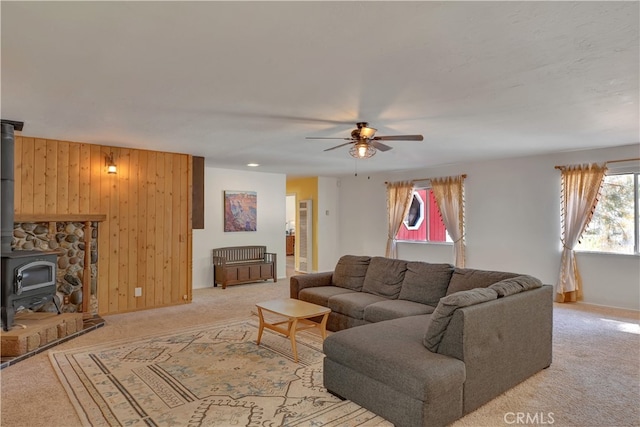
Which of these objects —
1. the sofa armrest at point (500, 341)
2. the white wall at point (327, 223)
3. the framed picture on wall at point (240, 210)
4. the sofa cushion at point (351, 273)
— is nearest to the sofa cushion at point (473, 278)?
the sofa armrest at point (500, 341)

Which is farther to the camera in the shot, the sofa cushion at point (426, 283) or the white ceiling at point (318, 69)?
the sofa cushion at point (426, 283)

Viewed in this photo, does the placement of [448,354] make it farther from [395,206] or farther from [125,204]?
[395,206]

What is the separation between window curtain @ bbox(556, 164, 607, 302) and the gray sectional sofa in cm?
315

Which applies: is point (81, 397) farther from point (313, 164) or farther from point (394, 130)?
point (313, 164)

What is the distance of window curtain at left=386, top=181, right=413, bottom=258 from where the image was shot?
27.6 ft

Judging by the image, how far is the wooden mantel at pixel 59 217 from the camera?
15.0 feet

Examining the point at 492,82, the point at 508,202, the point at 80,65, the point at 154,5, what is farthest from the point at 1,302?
the point at 508,202

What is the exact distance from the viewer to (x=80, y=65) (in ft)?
8.71

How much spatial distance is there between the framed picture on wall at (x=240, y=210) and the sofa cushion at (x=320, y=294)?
11.6 feet

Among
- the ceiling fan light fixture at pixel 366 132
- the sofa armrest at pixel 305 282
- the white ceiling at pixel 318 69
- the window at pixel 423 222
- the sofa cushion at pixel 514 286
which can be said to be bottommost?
the sofa armrest at pixel 305 282

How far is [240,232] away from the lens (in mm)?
8266

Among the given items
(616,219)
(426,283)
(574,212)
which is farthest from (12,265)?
(616,219)

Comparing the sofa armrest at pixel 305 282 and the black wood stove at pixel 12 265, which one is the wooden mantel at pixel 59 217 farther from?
the sofa armrest at pixel 305 282

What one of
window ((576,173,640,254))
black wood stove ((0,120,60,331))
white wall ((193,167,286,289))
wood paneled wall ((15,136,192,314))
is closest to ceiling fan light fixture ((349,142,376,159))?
wood paneled wall ((15,136,192,314))
